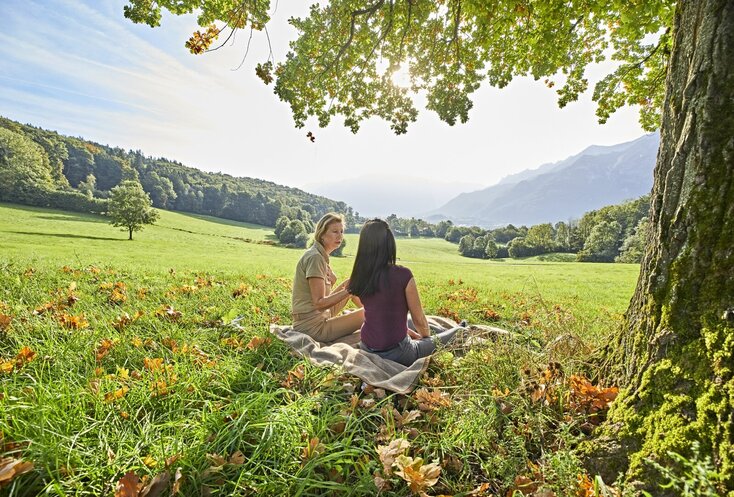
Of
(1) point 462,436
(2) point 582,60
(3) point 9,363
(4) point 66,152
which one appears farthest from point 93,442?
(4) point 66,152

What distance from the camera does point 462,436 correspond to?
2199 mm

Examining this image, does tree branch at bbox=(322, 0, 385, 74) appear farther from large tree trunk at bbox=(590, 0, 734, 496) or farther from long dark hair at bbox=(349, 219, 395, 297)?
large tree trunk at bbox=(590, 0, 734, 496)

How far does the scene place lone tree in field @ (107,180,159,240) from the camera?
3822cm

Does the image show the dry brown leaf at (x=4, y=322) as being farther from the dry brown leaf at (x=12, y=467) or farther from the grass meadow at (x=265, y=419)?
the dry brown leaf at (x=12, y=467)

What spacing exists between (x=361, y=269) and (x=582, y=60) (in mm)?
6336

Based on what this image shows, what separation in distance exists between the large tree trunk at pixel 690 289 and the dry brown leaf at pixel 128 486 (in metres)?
2.51

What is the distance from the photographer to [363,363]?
127 inches

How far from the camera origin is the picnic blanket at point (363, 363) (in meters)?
2.91

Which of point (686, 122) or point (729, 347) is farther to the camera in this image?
point (686, 122)

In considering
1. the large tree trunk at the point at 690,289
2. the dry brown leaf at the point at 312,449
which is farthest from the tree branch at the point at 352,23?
the dry brown leaf at the point at 312,449

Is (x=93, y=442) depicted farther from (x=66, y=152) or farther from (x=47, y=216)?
(x=66, y=152)

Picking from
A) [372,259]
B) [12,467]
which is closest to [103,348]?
[12,467]

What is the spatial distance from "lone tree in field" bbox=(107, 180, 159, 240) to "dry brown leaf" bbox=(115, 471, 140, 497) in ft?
147

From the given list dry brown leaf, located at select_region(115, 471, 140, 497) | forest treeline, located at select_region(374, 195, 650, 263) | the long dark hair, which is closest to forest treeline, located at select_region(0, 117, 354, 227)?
forest treeline, located at select_region(374, 195, 650, 263)
